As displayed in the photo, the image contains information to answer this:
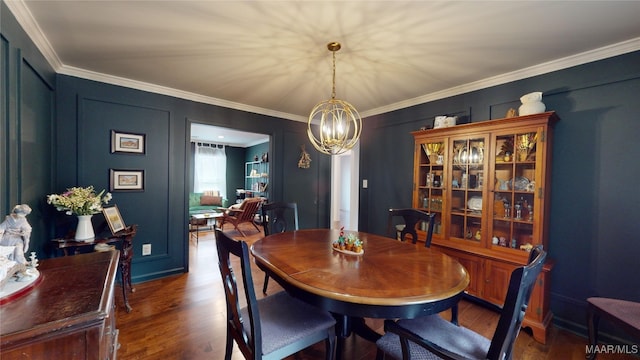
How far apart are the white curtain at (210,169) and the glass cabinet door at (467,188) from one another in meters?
6.92

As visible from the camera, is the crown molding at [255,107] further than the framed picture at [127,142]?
No

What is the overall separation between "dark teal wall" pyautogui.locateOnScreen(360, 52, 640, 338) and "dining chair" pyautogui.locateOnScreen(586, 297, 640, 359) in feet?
1.63

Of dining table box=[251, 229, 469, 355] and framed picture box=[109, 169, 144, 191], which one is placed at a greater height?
framed picture box=[109, 169, 144, 191]

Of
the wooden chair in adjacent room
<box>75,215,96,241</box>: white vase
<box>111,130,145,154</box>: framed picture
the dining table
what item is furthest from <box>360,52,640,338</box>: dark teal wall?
the wooden chair in adjacent room

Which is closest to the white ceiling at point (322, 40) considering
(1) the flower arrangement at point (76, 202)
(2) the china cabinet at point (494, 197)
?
(2) the china cabinet at point (494, 197)

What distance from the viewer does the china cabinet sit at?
208 centimetres

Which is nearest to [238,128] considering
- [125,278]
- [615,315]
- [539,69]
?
[125,278]

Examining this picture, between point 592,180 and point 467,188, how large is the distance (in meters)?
0.91

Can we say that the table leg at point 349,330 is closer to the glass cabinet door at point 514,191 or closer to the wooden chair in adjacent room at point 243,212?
the glass cabinet door at point 514,191

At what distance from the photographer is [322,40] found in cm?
194

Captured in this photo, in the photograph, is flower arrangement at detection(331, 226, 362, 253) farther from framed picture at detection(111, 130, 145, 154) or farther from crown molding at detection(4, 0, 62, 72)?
framed picture at detection(111, 130, 145, 154)

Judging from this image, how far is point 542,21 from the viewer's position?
5.49 feet

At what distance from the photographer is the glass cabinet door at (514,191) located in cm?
219

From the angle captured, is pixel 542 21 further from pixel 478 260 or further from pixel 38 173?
→ pixel 38 173
